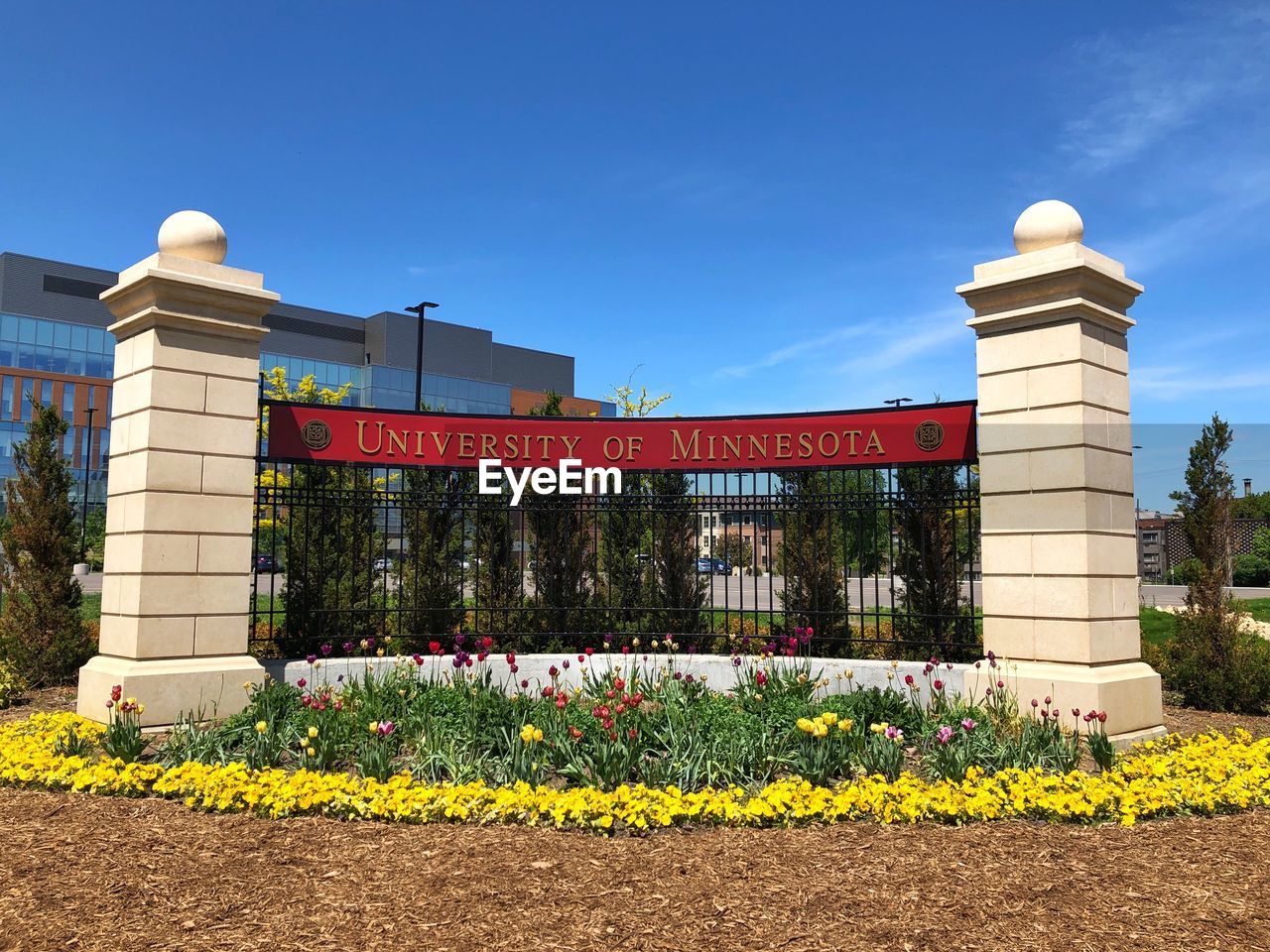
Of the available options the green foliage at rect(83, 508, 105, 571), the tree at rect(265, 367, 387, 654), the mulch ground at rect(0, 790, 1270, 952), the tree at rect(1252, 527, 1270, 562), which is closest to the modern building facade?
the green foliage at rect(83, 508, 105, 571)

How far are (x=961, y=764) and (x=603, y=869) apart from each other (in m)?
3.12

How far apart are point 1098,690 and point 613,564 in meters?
7.91

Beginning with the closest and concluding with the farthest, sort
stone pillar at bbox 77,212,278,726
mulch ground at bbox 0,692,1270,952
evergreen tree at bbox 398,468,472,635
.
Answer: mulch ground at bbox 0,692,1270,952 < stone pillar at bbox 77,212,278,726 < evergreen tree at bbox 398,468,472,635

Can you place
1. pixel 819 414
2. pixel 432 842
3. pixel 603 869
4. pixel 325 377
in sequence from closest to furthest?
pixel 603 869 < pixel 432 842 < pixel 819 414 < pixel 325 377

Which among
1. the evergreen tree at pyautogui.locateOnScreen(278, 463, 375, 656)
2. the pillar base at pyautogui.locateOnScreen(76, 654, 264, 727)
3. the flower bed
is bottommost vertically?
the flower bed

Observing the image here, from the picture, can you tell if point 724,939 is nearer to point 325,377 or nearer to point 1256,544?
point 1256,544

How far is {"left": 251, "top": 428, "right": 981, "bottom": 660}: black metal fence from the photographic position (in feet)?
37.3

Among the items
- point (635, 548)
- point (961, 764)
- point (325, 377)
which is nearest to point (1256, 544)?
point (635, 548)

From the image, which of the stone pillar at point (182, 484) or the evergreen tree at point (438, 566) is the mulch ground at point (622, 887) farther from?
the evergreen tree at point (438, 566)

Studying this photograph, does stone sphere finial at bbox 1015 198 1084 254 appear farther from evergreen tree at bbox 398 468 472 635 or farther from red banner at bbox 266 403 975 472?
evergreen tree at bbox 398 468 472 635

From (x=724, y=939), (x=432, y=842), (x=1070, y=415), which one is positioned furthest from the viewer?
(x=1070, y=415)

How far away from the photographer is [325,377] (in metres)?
92.4

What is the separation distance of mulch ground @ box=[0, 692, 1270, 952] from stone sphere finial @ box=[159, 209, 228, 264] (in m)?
5.75

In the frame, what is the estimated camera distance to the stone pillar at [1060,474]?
8766 millimetres
